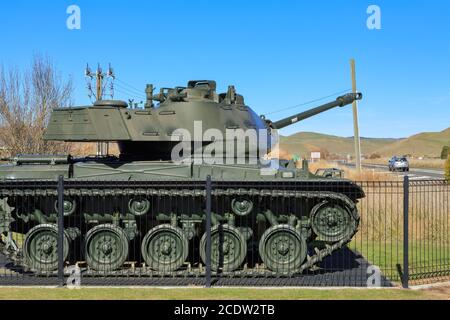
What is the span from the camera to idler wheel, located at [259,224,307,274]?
10547 mm

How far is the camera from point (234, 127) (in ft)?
37.7

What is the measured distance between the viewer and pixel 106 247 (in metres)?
10.7

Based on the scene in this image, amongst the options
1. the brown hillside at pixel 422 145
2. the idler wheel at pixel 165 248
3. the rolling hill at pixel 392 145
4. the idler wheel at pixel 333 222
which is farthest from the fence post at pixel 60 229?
the brown hillside at pixel 422 145

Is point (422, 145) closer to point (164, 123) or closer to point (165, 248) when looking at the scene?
point (164, 123)

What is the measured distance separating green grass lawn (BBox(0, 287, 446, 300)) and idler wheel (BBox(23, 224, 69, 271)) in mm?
1469

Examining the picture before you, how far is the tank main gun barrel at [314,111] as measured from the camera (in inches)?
531

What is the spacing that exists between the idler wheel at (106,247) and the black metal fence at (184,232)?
0.06 feet

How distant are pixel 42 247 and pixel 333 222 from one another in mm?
5679

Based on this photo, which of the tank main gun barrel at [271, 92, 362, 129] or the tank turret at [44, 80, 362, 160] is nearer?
the tank turret at [44, 80, 362, 160]

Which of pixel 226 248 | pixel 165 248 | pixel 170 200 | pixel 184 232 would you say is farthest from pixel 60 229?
pixel 226 248

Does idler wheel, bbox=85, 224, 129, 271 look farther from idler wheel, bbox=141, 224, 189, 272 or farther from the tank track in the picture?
idler wheel, bbox=141, 224, 189, 272

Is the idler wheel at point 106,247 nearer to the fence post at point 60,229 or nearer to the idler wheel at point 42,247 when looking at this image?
the idler wheel at point 42,247

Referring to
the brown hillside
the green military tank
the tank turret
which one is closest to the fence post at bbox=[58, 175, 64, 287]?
the green military tank
